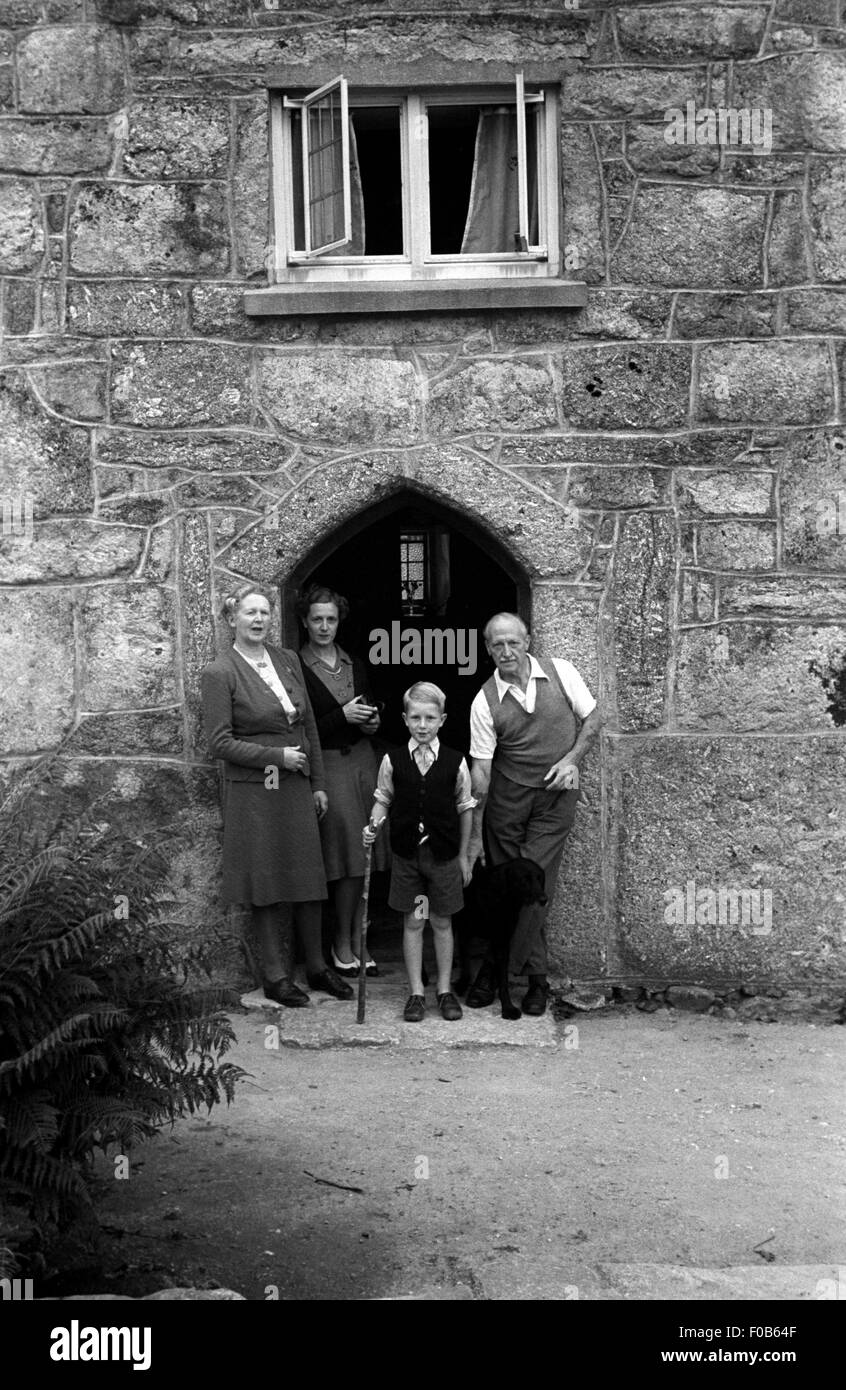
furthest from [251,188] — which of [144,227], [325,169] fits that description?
[144,227]

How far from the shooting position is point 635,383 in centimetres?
689

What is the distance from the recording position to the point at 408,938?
6.72m

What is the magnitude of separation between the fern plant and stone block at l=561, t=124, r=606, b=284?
3628mm

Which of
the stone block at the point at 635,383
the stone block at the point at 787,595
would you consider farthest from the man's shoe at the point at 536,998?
the stone block at the point at 635,383

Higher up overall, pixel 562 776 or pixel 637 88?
pixel 637 88

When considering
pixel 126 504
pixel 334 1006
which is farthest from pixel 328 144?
pixel 334 1006

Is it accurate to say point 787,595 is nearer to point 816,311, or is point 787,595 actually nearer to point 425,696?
point 816,311

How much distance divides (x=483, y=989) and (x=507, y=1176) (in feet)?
5.93

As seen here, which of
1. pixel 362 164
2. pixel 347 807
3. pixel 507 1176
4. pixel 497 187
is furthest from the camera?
pixel 362 164

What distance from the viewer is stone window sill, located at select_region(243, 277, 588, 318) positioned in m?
6.84

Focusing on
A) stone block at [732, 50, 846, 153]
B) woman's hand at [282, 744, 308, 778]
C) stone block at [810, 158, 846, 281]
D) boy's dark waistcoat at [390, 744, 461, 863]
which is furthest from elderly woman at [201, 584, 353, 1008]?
stone block at [732, 50, 846, 153]

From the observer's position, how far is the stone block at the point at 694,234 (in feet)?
22.5

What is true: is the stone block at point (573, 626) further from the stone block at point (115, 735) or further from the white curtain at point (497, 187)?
the stone block at point (115, 735)

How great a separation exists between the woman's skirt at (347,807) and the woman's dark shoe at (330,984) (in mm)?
426
